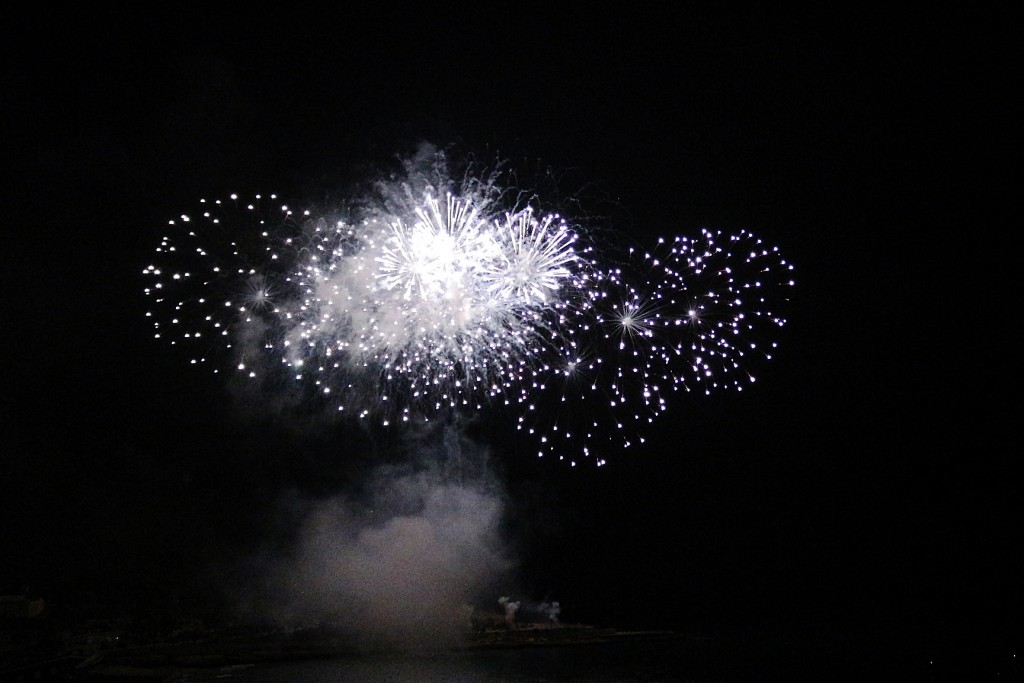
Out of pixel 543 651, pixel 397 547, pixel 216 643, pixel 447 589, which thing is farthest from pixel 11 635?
pixel 543 651

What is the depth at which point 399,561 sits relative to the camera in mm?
31266

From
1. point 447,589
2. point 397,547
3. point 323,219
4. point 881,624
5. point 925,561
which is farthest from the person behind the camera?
point 881,624

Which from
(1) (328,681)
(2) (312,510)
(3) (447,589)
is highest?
(2) (312,510)

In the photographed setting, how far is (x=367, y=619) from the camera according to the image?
34.4 meters

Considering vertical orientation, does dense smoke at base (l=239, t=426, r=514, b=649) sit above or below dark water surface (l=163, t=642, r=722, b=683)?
above

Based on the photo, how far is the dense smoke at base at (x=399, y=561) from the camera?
28359mm

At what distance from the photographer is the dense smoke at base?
2836 cm

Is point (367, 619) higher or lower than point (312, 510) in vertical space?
lower

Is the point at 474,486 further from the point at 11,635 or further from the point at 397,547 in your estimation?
the point at 11,635

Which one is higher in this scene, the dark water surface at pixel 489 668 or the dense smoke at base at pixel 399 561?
the dense smoke at base at pixel 399 561

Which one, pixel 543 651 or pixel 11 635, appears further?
pixel 543 651

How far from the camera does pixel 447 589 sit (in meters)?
33.9

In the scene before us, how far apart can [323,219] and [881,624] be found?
43.9 metres

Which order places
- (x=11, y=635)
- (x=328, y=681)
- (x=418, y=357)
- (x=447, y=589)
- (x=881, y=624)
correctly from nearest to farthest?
(x=418, y=357) → (x=328, y=681) → (x=11, y=635) → (x=447, y=589) → (x=881, y=624)
